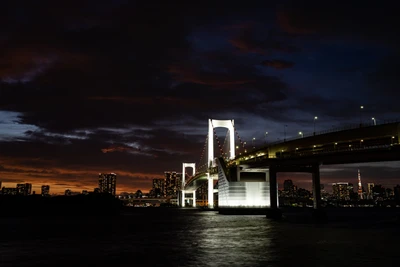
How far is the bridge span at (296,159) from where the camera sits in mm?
50031

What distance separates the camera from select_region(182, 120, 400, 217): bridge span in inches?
1970

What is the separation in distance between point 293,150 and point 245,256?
44.4 meters

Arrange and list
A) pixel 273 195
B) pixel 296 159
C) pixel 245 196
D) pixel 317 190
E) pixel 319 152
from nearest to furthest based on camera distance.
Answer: pixel 319 152 → pixel 296 159 → pixel 273 195 → pixel 317 190 → pixel 245 196

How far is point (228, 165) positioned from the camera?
86688 mm

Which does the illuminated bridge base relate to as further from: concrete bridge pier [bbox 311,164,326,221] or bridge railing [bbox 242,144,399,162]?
concrete bridge pier [bbox 311,164,326,221]

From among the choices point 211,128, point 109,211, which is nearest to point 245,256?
point 211,128

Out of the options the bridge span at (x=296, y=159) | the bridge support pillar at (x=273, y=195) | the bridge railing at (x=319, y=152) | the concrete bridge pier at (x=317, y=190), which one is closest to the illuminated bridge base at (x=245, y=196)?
the bridge span at (x=296, y=159)

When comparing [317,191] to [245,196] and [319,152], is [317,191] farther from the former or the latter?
[319,152]

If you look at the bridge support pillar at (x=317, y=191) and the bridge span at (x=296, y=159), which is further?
the bridge support pillar at (x=317, y=191)

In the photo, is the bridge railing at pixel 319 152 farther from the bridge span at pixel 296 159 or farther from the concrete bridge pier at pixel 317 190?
the concrete bridge pier at pixel 317 190

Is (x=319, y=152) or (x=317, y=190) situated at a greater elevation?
(x=319, y=152)

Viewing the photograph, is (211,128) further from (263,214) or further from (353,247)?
(353,247)

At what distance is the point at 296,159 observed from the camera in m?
63.7

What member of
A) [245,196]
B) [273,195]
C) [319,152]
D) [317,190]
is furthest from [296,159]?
[245,196]
